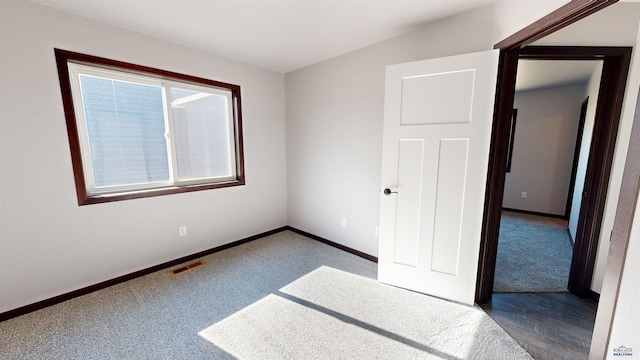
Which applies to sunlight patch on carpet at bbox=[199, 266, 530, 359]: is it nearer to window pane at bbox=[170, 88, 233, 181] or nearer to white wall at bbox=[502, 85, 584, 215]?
window pane at bbox=[170, 88, 233, 181]

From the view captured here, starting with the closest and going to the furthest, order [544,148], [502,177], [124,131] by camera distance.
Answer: [502,177] → [124,131] → [544,148]

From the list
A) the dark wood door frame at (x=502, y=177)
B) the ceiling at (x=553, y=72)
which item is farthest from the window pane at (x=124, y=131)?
the ceiling at (x=553, y=72)

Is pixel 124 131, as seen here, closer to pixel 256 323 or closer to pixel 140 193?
pixel 140 193

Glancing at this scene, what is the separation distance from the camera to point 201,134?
9.33 feet

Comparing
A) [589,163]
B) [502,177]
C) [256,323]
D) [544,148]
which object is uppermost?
[544,148]

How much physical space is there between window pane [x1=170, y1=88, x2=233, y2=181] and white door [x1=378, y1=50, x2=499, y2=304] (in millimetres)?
2011

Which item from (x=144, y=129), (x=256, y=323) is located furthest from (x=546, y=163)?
(x=144, y=129)

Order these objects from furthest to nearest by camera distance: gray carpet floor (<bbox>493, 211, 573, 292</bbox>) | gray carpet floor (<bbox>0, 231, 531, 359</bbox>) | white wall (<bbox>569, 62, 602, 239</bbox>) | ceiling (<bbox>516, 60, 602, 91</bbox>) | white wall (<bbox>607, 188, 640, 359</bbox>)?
1. ceiling (<bbox>516, 60, 602, 91</bbox>)
2. white wall (<bbox>569, 62, 602, 239</bbox>)
3. gray carpet floor (<bbox>493, 211, 573, 292</bbox>)
4. gray carpet floor (<bbox>0, 231, 531, 359</bbox>)
5. white wall (<bbox>607, 188, 640, 359</bbox>)

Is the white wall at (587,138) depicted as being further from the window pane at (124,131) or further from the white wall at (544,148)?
the window pane at (124,131)

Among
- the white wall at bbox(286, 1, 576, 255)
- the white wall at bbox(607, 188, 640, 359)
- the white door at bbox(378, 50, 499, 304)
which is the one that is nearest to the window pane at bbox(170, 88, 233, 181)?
Answer: the white wall at bbox(286, 1, 576, 255)

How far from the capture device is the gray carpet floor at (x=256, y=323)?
5.08 feet

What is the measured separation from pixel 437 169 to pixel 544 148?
13.4ft

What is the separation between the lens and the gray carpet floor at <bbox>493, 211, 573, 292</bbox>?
2297mm

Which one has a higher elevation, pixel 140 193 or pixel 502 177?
pixel 502 177
